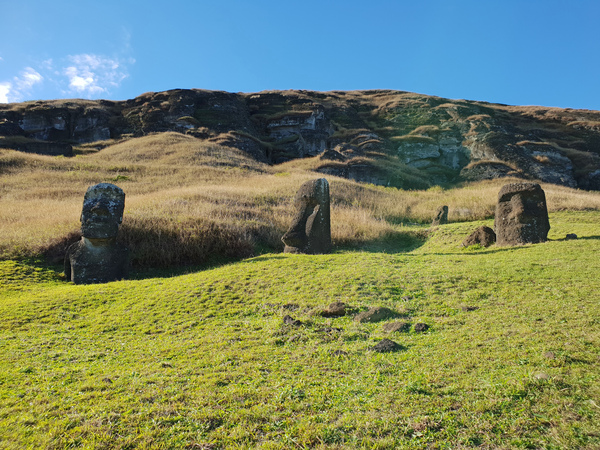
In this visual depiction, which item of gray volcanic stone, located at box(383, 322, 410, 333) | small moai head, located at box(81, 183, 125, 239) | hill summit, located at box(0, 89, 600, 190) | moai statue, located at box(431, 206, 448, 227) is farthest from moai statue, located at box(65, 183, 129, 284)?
hill summit, located at box(0, 89, 600, 190)

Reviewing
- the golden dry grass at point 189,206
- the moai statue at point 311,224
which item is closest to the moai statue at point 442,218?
the golden dry grass at point 189,206

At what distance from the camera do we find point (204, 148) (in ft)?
157

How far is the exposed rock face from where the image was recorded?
540 inches

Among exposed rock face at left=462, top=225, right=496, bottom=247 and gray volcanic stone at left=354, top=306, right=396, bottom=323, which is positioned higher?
exposed rock face at left=462, top=225, right=496, bottom=247

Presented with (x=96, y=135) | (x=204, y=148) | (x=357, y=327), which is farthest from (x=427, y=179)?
(x=96, y=135)

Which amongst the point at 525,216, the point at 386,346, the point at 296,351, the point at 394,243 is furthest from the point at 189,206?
the point at 386,346

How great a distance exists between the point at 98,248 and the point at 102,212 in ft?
3.73

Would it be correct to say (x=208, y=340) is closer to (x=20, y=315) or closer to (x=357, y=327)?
(x=357, y=327)

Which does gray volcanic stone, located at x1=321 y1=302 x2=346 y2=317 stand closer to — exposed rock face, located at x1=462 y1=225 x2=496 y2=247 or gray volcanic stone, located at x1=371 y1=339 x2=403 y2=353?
gray volcanic stone, located at x1=371 y1=339 x2=403 y2=353

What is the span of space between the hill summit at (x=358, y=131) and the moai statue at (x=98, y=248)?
35.1m

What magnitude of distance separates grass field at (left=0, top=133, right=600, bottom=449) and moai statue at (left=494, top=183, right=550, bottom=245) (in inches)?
37.0

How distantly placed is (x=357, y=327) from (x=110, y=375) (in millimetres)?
3639

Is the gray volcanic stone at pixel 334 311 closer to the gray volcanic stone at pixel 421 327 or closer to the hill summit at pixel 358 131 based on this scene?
the gray volcanic stone at pixel 421 327

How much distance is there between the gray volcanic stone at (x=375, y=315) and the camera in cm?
645
